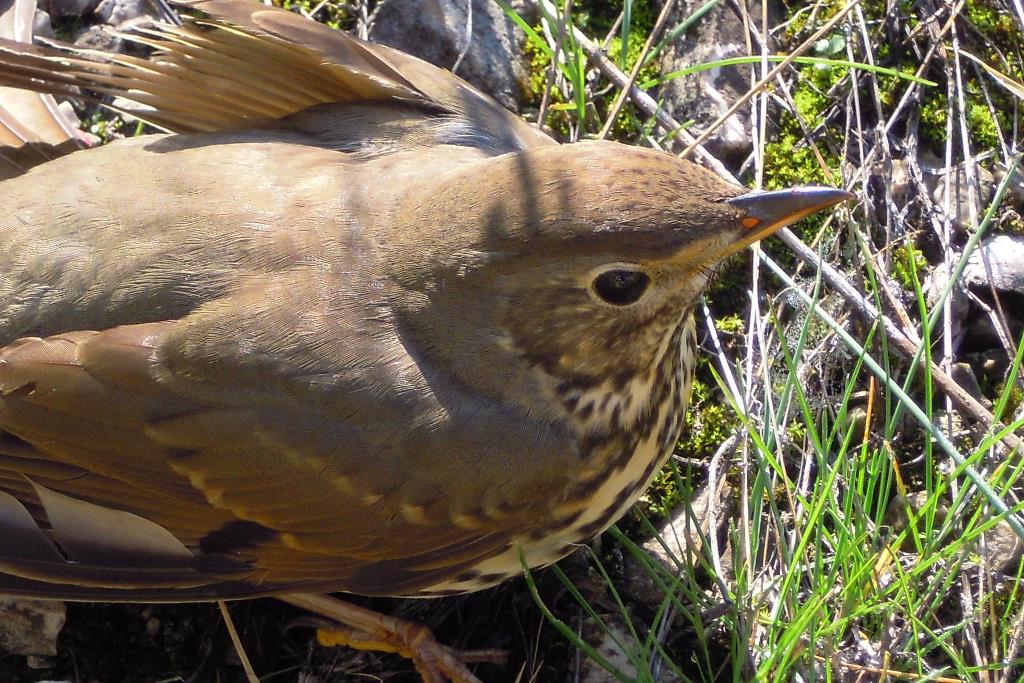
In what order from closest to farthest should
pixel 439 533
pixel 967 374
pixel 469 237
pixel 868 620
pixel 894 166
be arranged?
1. pixel 469 237
2. pixel 439 533
3. pixel 868 620
4. pixel 967 374
5. pixel 894 166

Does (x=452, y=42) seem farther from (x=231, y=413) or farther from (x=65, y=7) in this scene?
(x=231, y=413)

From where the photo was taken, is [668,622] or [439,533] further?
[668,622]

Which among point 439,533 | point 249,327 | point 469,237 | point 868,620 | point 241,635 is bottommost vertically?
point 241,635

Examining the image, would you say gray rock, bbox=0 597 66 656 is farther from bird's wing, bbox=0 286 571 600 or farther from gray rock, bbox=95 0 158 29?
gray rock, bbox=95 0 158 29

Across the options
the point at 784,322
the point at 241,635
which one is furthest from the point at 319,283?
the point at 784,322

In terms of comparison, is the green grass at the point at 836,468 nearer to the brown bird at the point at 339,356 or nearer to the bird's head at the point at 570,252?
the brown bird at the point at 339,356

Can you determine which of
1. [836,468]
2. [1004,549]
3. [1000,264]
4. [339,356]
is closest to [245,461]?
[339,356]

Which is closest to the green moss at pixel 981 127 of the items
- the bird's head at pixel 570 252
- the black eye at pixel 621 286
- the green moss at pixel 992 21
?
the green moss at pixel 992 21

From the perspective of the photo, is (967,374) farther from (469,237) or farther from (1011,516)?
(469,237)
